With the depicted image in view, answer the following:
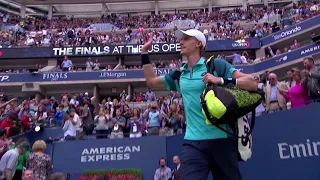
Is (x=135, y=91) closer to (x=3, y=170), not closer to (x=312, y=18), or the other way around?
(x=312, y=18)

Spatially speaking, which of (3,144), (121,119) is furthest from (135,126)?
(3,144)

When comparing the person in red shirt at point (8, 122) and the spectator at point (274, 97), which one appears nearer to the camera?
the spectator at point (274, 97)

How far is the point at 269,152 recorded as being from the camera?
7.98 m

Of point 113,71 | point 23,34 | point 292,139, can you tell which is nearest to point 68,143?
point 292,139

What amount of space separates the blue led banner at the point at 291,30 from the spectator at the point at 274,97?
758 inches

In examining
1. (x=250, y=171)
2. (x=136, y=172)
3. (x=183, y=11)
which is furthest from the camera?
(x=183, y=11)

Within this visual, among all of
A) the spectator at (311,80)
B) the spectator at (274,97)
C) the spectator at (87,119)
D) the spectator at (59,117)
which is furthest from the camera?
the spectator at (59,117)

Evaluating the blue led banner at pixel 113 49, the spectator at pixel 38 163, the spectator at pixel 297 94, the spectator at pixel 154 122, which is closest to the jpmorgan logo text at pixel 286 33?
the blue led banner at pixel 113 49

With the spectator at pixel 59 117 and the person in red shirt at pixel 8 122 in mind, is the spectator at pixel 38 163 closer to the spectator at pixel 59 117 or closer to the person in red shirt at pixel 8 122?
the person in red shirt at pixel 8 122

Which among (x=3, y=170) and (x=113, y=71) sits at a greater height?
(x=113, y=71)

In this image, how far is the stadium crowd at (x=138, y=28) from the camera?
28922 millimetres

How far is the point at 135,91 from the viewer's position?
2641 centimetres

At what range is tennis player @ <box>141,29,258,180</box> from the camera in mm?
2816

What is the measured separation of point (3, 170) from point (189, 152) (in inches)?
201
